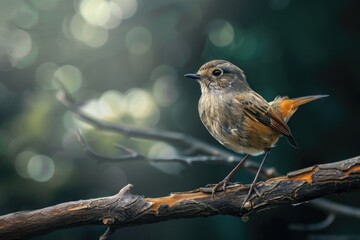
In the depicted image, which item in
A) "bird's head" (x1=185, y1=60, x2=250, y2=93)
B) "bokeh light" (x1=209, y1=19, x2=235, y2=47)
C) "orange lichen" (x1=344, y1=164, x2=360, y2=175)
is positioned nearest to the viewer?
"orange lichen" (x1=344, y1=164, x2=360, y2=175)

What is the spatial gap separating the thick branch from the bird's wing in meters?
0.49

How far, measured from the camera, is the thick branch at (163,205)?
7.70 feet

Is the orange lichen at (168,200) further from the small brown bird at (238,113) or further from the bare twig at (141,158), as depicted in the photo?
the bare twig at (141,158)

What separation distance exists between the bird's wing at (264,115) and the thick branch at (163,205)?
49 centimetres

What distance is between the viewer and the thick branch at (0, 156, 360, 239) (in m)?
2.35

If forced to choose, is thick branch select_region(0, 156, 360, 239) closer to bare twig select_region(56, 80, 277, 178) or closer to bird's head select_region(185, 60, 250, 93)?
bird's head select_region(185, 60, 250, 93)

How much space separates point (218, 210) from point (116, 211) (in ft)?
1.51

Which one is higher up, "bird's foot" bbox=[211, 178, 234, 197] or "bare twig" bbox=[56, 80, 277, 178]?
"bare twig" bbox=[56, 80, 277, 178]

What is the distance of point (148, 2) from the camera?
15.4 ft

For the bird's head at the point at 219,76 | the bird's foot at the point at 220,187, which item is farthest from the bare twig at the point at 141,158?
the bird's foot at the point at 220,187

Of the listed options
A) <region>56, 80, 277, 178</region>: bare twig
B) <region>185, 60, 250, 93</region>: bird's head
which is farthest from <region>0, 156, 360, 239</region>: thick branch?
<region>56, 80, 277, 178</region>: bare twig

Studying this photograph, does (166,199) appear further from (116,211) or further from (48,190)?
(48,190)

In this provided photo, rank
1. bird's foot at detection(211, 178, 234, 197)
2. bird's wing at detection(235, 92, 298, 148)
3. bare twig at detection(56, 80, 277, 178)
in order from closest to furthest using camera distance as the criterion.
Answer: bird's foot at detection(211, 178, 234, 197)
bird's wing at detection(235, 92, 298, 148)
bare twig at detection(56, 80, 277, 178)

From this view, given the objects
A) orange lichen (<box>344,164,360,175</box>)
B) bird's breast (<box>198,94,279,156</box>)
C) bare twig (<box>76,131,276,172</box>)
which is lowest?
orange lichen (<box>344,164,360,175</box>)
